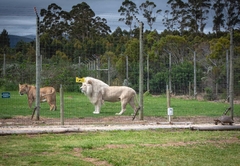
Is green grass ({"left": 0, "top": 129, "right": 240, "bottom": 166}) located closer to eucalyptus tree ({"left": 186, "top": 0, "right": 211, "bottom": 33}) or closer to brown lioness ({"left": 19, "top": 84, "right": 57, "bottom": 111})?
brown lioness ({"left": 19, "top": 84, "right": 57, "bottom": 111})

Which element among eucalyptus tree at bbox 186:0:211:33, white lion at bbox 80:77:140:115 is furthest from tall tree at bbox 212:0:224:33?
Answer: white lion at bbox 80:77:140:115

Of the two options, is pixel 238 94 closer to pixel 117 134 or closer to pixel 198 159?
pixel 117 134

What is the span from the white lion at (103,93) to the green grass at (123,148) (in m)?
5.54

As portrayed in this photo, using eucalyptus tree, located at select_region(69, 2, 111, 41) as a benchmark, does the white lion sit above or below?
below

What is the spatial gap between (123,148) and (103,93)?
825 cm

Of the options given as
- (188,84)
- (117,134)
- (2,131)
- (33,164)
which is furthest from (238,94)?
(33,164)

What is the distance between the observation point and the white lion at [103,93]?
1725cm

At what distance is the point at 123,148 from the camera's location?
31.0ft

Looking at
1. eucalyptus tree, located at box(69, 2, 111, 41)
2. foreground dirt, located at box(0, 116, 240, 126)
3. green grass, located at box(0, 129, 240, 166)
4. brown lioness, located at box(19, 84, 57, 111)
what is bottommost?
green grass, located at box(0, 129, 240, 166)

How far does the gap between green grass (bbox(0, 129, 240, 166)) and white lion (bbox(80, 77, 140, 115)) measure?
18.2 feet

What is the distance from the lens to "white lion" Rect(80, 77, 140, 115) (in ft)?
56.6

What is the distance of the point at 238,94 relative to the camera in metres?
23.2

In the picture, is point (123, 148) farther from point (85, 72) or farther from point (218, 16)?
point (218, 16)

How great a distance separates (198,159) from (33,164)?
3.02m
